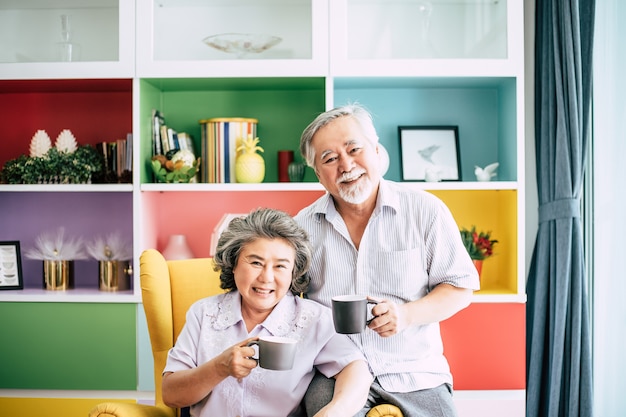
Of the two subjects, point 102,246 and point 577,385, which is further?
point 102,246

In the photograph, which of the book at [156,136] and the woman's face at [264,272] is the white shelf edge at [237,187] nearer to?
the book at [156,136]

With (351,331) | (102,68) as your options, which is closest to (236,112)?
(102,68)

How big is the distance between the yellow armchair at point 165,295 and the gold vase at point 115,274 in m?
0.90

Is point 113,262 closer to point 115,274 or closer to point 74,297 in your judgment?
point 115,274

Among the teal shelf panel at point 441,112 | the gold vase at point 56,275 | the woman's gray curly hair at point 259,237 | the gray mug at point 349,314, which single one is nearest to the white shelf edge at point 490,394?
the teal shelf panel at point 441,112

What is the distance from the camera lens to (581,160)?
9.04ft

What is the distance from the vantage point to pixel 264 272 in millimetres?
1815

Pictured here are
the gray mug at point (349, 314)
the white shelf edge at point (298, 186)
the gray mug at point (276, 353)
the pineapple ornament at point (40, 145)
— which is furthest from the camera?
Result: the pineapple ornament at point (40, 145)

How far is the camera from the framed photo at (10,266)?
121 inches

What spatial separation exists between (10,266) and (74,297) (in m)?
0.45

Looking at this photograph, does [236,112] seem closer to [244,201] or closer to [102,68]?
[244,201]

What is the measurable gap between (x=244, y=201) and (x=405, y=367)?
1514 mm

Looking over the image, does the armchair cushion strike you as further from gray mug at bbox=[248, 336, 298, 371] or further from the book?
the book

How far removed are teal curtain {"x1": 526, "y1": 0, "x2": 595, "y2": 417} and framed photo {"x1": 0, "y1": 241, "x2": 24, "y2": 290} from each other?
2.30 metres
